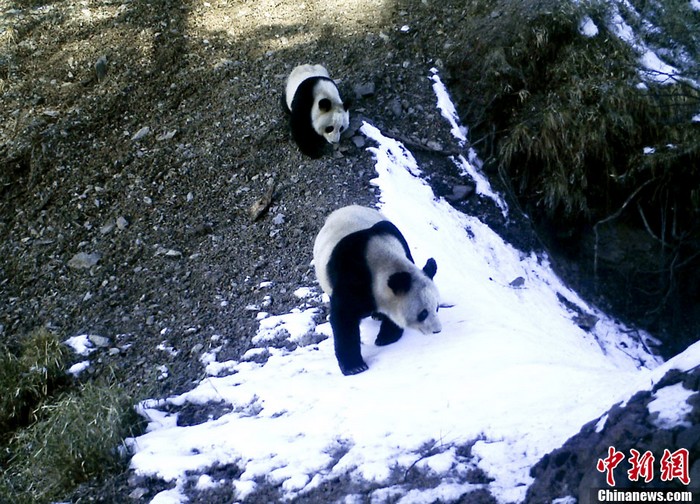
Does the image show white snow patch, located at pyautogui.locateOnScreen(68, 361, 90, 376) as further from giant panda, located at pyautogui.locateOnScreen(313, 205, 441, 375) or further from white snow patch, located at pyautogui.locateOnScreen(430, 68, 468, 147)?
white snow patch, located at pyautogui.locateOnScreen(430, 68, 468, 147)

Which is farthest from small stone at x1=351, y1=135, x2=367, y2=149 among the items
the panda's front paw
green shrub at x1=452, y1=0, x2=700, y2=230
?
the panda's front paw

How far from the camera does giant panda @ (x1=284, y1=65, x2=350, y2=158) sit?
6.62 metres

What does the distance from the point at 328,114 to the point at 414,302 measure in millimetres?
3065

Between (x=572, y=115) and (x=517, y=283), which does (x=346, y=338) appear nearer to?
(x=517, y=283)

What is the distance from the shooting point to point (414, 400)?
3.82 metres

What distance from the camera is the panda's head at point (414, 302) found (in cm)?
420

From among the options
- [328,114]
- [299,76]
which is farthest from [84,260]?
[299,76]

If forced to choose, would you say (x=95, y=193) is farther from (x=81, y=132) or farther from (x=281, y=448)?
(x=281, y=448)

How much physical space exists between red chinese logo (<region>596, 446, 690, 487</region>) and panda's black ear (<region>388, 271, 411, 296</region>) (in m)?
1.79

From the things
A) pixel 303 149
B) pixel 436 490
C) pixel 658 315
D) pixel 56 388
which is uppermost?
pixel 303 149

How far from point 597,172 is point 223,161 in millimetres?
4103

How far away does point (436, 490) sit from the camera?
3016 millimetres

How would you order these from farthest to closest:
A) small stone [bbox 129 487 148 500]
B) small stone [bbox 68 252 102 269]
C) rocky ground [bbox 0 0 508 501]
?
small stone [bbox 68 252 102 269], rocky ground [bbox 0 0 508 501], small stone [bbox 129 487 148 500]

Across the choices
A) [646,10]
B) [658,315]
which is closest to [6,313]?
[658,315]
